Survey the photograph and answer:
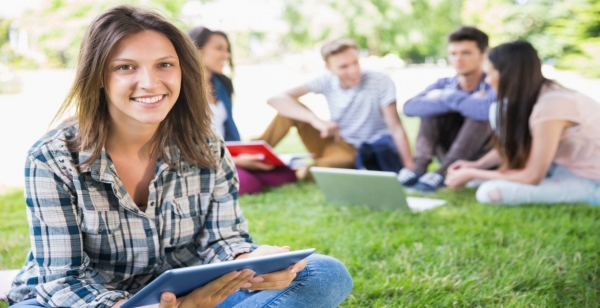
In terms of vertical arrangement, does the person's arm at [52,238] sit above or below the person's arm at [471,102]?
above

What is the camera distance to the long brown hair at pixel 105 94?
1.61 m

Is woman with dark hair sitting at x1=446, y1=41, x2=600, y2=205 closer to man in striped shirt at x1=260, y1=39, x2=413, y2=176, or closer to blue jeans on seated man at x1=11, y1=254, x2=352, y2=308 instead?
man in striped shirt at x1=260, y1=39, x2=413, y2=176

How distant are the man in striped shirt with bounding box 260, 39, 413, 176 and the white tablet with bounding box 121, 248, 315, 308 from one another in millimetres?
3120

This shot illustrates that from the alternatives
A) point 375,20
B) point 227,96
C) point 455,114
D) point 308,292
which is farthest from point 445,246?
point 375,20

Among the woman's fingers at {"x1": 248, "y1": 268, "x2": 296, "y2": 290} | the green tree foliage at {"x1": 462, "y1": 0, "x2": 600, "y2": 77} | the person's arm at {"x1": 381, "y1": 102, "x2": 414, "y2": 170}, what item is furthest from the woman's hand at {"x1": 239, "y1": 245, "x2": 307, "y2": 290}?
the green tree foliage at {"x1": 462, "y1": 0, "x2": 600, "y2": 77}

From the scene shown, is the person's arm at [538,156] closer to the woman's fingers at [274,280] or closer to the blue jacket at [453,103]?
the blue jacket at [453,103]

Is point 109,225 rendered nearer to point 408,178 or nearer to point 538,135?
point 538,135

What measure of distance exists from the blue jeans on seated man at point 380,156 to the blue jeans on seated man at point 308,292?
9.47ft

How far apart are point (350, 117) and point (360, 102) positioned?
0.56 feet

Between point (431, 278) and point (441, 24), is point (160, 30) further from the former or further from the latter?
point (441, 24)

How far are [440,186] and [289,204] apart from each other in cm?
118

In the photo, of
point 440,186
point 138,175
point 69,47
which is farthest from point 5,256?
point 69,47

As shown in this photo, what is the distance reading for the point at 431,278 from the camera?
2428 mm

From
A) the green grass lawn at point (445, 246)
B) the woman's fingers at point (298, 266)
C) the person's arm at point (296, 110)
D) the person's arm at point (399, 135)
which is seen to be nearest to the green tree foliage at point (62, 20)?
the person's arm at point (296, 110)
